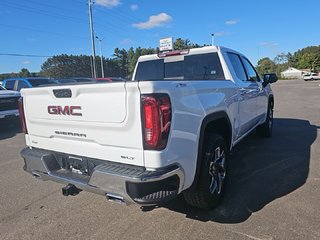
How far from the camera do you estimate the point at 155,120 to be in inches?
97.3

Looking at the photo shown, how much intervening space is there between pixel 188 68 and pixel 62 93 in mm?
2297

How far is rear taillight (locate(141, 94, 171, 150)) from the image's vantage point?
96.7 inches

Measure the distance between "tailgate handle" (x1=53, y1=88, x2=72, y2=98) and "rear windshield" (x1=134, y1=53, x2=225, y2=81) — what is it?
1.77 m

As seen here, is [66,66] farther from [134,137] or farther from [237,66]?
[134,137]

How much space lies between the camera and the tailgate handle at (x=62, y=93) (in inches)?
116

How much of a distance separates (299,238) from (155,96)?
6.49ft

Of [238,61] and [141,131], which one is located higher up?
[238,61]

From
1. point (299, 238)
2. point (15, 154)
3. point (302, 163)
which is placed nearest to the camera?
point (299, 238)

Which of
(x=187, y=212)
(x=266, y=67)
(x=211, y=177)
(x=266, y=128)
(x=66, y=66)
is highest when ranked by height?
(x=66, y=66)

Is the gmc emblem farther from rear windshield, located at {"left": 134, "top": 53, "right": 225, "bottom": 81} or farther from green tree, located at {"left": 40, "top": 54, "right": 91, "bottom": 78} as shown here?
green tree, located at {"left": 40, "top": 54, "right": 91, "bottom": 78}

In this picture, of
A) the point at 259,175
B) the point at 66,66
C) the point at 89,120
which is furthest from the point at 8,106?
the point at 66,66

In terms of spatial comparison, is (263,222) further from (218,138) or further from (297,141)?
(297,141)

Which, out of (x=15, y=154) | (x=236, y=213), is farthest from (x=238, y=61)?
(x=15, y=154)

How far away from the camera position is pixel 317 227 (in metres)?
3.00
